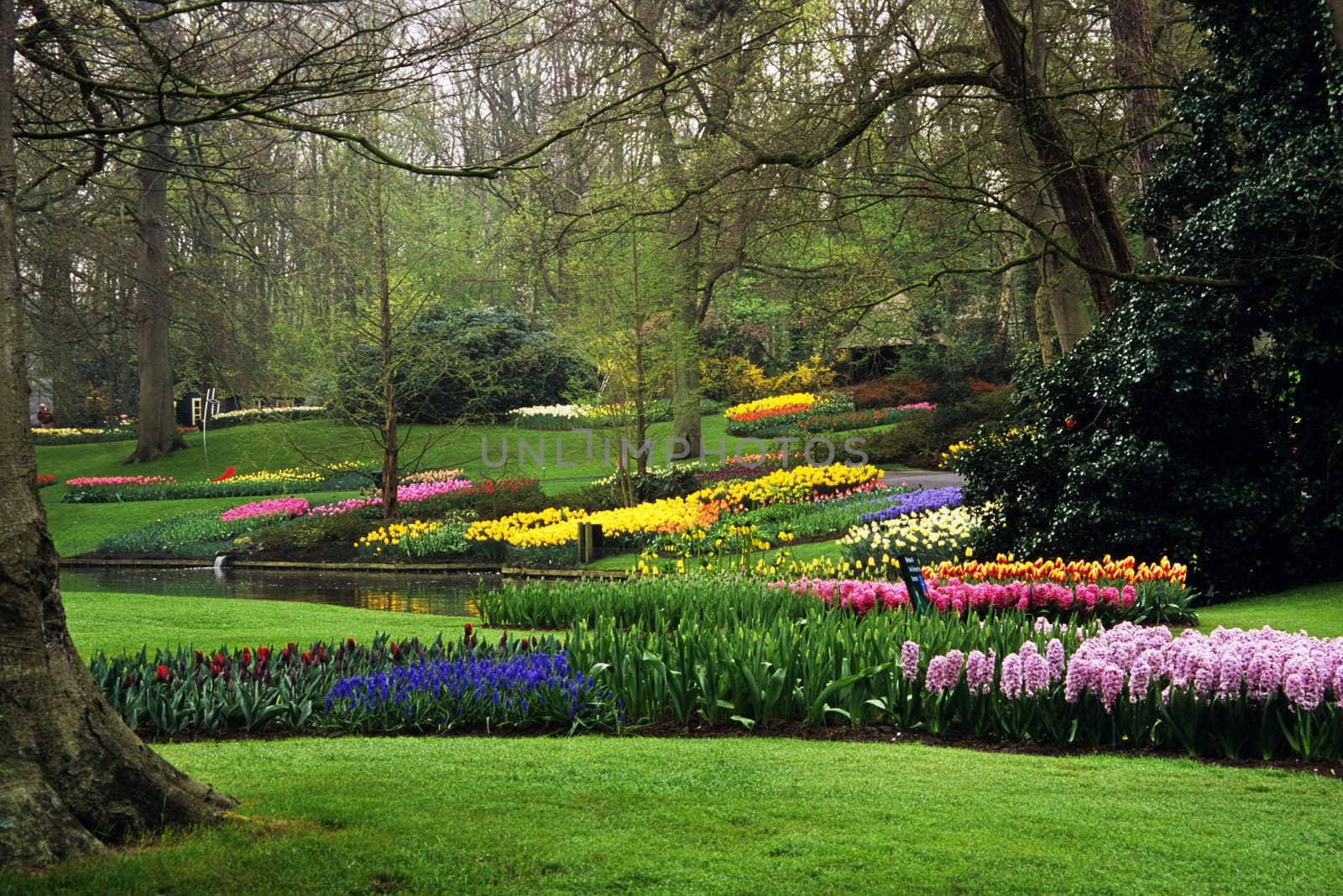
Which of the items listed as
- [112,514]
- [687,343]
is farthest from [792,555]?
[112,514]

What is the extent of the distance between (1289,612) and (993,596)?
278 cm

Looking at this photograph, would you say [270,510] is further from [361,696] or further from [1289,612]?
[1289,612]

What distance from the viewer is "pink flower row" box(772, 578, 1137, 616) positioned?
9000mm

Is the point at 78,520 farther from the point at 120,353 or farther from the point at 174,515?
the point at 120,353

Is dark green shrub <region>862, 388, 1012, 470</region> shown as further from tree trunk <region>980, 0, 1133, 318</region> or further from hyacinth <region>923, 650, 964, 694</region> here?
hyacinth <region>923, 650, 964, 694</region>

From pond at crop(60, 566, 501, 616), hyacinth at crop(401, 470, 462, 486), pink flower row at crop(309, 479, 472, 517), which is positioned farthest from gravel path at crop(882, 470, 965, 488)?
hyacinth at crop(401, 470, 462, 486)

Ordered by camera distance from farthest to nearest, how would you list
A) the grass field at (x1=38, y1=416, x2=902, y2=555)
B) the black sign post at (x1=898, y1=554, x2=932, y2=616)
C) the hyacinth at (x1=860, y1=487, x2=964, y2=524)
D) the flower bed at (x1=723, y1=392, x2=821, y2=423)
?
the flower bed at (x1=723, y1=392, x2=821, y2=423) < the grass field at (x1=38, y1=416, x2=902, y2=555) < the hyacinth at (x1=860, y1=487, x2=964, y2=524) < the black sign post at (x1=898, y1=554, x2=932, y2=616)

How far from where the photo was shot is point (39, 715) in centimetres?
353

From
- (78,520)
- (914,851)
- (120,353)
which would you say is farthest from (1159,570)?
(120,353)

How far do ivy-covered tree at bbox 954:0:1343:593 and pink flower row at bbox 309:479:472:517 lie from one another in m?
12.8

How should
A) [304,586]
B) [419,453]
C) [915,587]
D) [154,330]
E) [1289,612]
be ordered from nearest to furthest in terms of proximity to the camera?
[915,587] < [1289,612] < [304,586] < [419,453] < [154,330]

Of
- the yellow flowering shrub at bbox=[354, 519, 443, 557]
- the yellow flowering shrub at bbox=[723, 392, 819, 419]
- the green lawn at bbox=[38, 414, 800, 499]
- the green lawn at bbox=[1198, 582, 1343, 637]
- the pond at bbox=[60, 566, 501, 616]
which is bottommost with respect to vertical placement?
the pond at bbox=[60, 566, 501, 616]

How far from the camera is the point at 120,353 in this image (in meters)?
37.5

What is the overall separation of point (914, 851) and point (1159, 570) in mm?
6791
